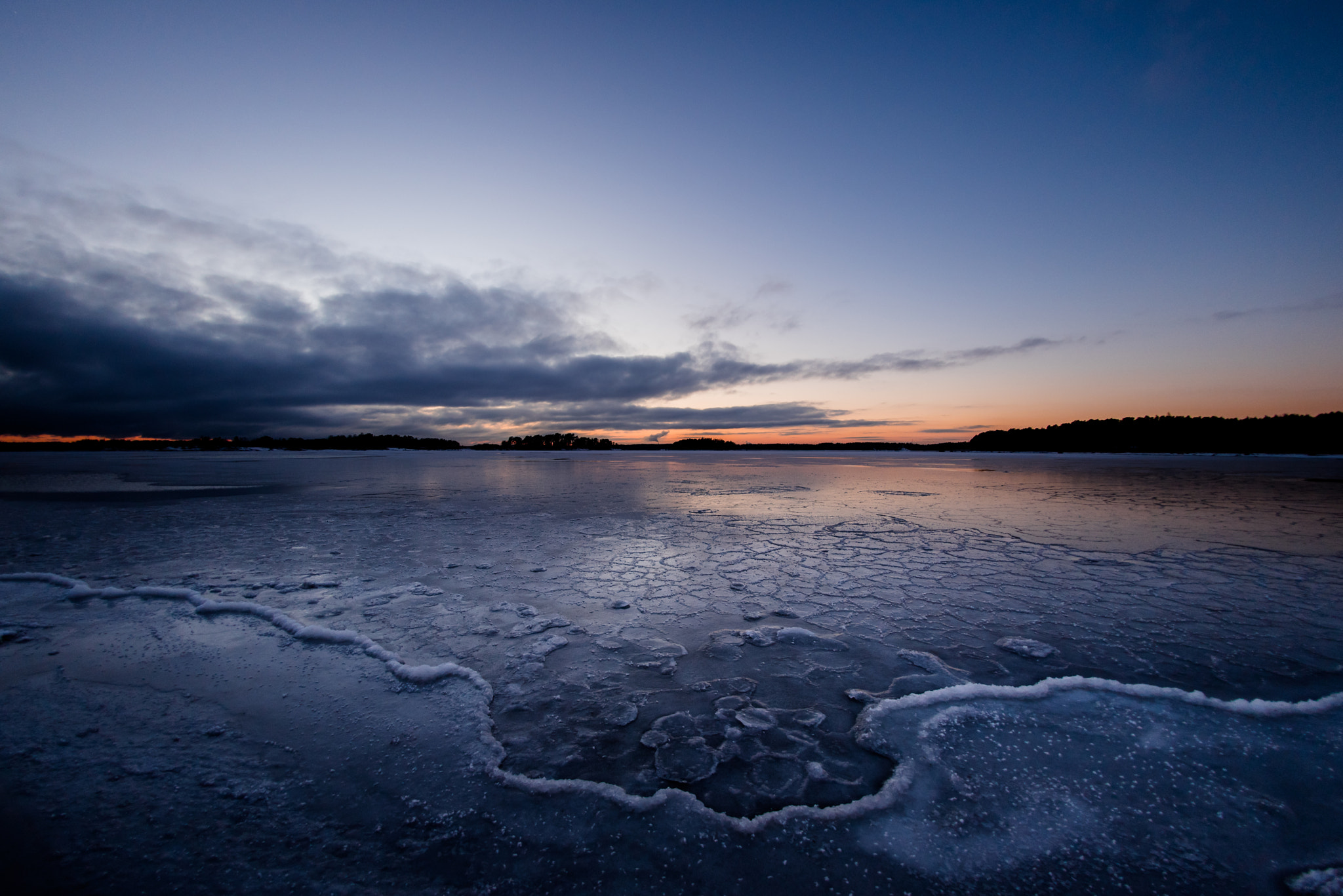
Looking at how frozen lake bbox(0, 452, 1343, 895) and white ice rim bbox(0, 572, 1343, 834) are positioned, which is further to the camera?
white ice rim bbox(0, 572, 1343, 834)

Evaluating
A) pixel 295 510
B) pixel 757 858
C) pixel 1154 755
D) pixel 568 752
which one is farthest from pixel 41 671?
pixel 295 510

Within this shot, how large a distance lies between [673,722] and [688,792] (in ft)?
2.06

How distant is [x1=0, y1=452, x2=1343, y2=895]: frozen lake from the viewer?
1.96 meters

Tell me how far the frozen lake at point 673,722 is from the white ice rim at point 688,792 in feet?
0.07

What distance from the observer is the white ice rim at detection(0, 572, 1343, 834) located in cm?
225

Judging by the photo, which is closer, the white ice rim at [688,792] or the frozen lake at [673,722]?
the frozen lake at [673,722]

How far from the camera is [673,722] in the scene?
300cm

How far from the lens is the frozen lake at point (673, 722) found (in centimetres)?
196

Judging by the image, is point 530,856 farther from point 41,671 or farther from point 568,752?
point 41,671

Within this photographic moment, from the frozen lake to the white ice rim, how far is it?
2 cm

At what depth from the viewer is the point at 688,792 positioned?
2373 mm

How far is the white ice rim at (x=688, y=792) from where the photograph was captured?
2.25 m

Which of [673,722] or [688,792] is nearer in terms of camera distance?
[688,792]

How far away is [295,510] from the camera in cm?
1173
